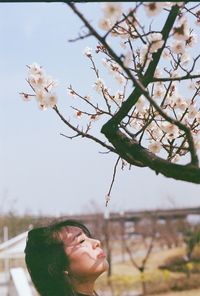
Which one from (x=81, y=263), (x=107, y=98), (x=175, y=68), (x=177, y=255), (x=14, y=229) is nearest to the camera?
(x=81, y=263)

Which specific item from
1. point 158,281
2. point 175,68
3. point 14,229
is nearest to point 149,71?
point 175,68

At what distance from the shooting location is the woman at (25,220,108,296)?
113 centimetres

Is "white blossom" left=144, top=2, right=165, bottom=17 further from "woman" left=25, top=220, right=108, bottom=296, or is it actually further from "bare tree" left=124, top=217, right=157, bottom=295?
"bare tree" left=124, top=217, right=157, bottom=295

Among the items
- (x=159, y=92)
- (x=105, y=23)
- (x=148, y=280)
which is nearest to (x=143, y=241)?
(x=148, y=280)

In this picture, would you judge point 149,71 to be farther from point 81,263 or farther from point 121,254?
point 121,254

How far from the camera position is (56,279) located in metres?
1.18

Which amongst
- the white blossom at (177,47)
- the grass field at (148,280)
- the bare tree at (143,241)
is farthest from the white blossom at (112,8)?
the bare tree at (143,241)

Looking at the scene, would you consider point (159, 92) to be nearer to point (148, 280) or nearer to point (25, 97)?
point (25, 97)

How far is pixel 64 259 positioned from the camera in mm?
1164

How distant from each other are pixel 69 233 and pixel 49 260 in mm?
74

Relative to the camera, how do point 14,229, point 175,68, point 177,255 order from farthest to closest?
point 177,255, point 14,229, point 175,68

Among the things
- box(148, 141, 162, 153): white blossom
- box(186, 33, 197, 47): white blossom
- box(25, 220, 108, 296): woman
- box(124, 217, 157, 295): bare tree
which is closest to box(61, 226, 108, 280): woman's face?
box(25, 220, 108, 296): woman

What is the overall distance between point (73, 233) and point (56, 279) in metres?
0.11

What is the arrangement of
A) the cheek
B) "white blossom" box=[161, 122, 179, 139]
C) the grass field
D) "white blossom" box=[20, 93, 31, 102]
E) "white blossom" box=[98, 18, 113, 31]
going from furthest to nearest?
1. the grass field
2. "white blossom" box=[20, 93, 31, 102]
3. "white blossom" box=[161, 122, 179, 139]
4. the cheek
5. "white blossom" box=[98, 18, 113, 31]
